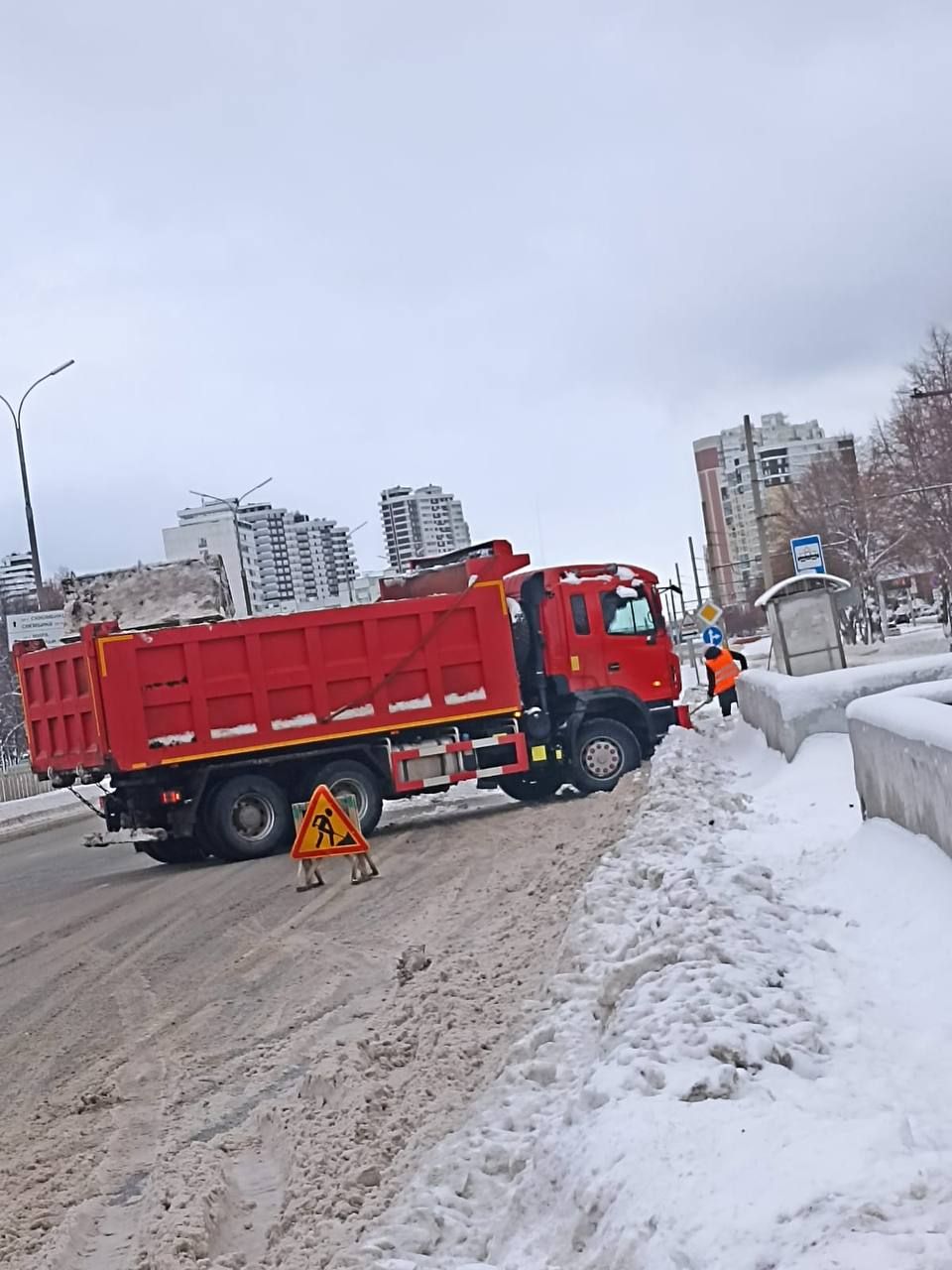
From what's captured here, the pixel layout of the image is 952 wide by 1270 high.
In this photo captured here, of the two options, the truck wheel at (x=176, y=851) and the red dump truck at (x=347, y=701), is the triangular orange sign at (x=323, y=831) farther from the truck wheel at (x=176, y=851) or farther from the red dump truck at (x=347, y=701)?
the truck wheel at (x=176, y=851)

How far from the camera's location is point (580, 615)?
67.5ft

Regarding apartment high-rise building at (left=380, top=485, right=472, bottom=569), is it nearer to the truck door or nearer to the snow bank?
the snow bank

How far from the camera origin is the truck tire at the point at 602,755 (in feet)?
67.1

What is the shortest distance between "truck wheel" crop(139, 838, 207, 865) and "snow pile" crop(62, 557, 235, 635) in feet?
9.01

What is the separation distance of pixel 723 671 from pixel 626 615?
A: 609 centimetres

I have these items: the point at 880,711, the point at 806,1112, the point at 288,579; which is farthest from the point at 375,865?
the point at 288,579

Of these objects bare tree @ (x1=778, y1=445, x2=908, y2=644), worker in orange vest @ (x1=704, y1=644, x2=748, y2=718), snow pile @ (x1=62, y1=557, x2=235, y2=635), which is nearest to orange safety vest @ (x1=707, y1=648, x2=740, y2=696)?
worker in orange vest @ (x1=704, y1=644, x2=748, y2=718)

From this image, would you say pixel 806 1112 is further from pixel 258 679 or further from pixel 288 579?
pixel 288 579

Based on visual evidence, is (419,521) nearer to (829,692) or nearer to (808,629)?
(808,629)

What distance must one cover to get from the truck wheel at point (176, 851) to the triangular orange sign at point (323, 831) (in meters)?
4.40

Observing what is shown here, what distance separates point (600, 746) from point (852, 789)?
10048 millimetres

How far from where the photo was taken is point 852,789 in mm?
10633

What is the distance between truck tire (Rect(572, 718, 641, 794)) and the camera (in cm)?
2045

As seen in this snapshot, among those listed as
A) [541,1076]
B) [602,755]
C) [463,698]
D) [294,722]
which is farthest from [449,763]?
[541,1076]
